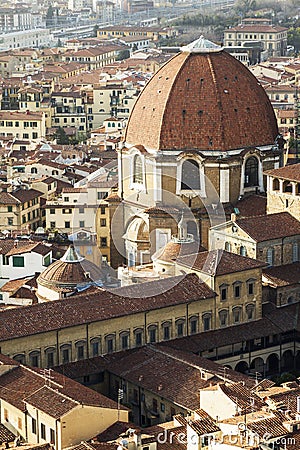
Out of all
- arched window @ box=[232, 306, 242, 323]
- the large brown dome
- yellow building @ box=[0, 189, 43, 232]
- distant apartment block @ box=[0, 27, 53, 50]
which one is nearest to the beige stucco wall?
arched window @ box=[232, 306, 242, 323]

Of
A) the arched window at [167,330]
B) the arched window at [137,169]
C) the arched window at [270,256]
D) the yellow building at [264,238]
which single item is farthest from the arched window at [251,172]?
the arched window at [167,330]

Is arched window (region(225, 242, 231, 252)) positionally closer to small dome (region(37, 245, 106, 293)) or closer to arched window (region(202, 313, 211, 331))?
arched window (region(202, 313, 211, 331))

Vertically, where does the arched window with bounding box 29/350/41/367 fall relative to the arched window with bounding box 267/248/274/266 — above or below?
below

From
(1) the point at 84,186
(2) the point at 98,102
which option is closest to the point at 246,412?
(1) the point at 84,186

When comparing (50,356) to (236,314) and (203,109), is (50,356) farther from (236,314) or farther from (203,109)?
(203,109)

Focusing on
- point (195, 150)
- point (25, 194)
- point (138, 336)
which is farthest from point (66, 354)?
point (25, 194)

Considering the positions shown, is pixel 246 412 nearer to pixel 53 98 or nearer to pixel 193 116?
pixel 193 116
